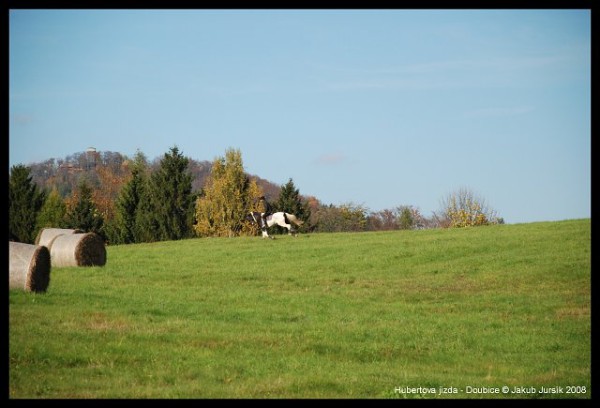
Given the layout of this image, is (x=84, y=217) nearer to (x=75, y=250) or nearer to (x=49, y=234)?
(x=49, y=234)

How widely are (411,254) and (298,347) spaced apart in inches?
729

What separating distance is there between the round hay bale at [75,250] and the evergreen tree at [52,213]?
40856mm

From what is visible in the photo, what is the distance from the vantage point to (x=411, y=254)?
34.4 meters

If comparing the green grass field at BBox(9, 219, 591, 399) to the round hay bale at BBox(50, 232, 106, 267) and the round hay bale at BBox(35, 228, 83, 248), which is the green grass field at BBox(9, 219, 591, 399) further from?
the round hay bale at BBox(35, 228, 83, 248)

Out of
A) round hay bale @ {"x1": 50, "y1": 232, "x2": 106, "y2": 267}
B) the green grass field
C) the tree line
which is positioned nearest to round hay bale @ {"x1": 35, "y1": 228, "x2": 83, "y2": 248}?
round hay bale @ {"x1": 50, "y1": 232, "x2": 106, "y2": 267}

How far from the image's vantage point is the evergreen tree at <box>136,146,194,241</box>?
73188 mm

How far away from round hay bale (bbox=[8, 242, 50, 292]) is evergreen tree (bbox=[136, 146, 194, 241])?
51397 mm

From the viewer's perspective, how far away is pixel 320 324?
19438 millimetres

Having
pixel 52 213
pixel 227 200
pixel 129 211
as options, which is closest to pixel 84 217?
pixel 52 213

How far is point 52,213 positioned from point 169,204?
435 inches

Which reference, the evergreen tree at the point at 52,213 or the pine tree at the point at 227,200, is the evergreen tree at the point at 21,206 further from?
the pine tree at the point at 227,200
